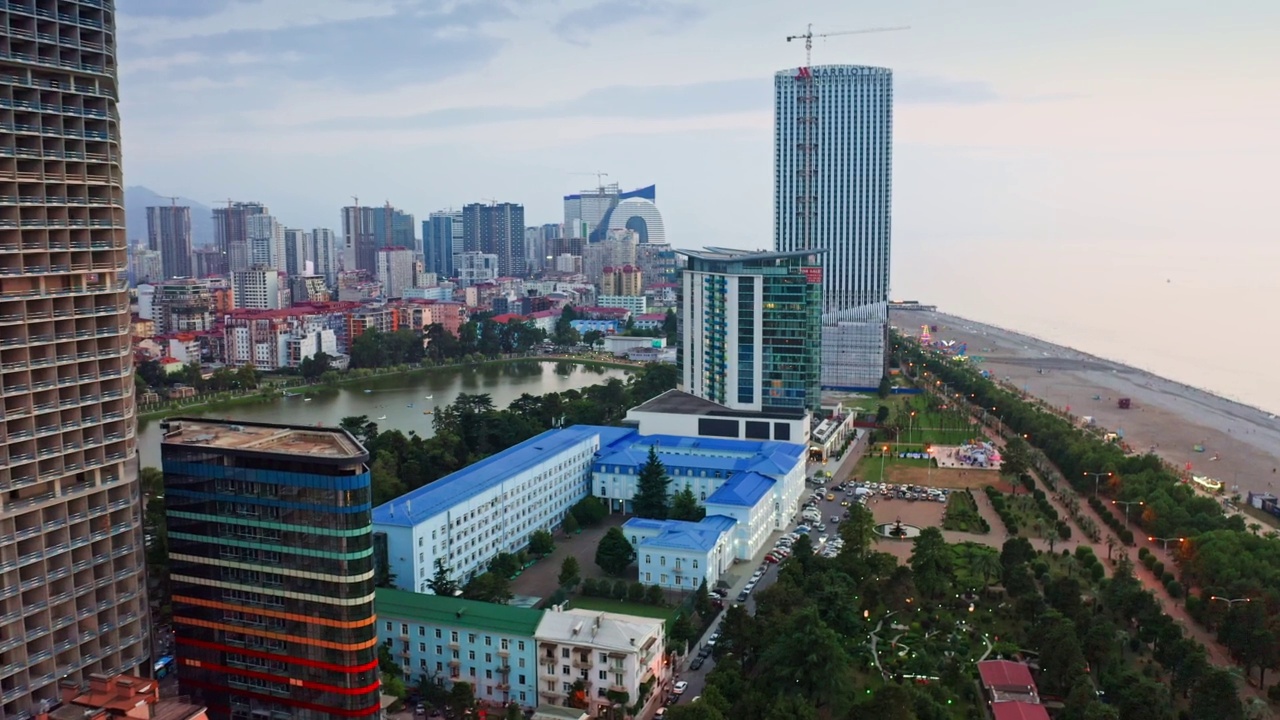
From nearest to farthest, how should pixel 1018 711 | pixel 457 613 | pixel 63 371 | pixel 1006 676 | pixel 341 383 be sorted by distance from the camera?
pixel 63 371
pixel 1018 711
pixel 1006 676
pixel 457 613
pixel 341 383

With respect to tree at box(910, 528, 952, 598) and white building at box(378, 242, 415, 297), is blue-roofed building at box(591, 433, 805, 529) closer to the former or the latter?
tree at box(910, 528, 952, 598)

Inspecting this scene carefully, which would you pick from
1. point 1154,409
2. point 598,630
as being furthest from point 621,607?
point 1154,409

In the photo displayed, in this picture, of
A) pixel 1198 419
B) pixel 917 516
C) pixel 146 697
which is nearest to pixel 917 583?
pixel 917 516

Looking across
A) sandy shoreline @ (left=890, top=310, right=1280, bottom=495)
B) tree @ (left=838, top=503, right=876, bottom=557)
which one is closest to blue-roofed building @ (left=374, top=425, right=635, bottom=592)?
tree @ (left=838, top=503, right=876, bottom=557)

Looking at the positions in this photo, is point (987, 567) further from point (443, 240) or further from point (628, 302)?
point (443, 240)

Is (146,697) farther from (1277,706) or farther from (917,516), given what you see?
(917,516)

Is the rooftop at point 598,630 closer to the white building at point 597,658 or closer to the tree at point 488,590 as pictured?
the white building at point 597,658
